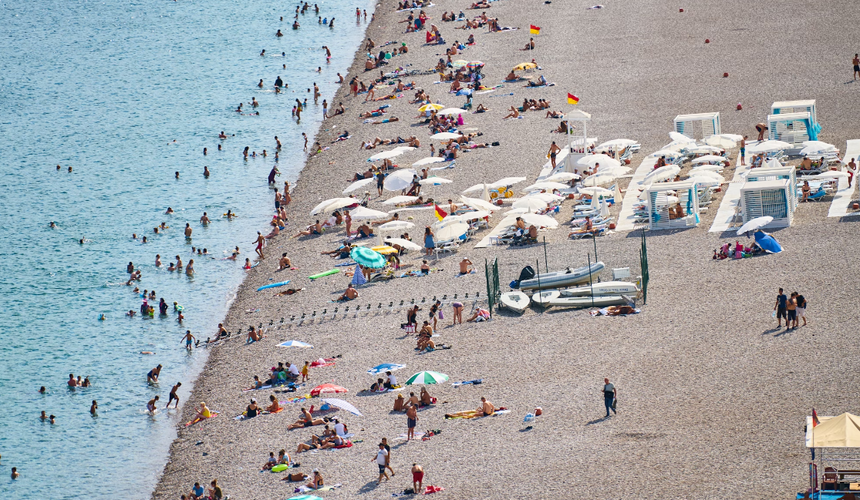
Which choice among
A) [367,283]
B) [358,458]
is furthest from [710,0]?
[358,458]

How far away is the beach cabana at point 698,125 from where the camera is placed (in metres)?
37.2

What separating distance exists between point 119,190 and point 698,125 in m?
23.4

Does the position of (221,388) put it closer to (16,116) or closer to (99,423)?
(99,423)

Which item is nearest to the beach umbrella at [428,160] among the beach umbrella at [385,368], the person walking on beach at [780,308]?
the beach umbrella at [385,368]

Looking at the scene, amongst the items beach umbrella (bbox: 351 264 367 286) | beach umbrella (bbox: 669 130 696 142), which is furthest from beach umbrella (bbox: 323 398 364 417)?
beach umbrella (bbox: 669 130 696 142)

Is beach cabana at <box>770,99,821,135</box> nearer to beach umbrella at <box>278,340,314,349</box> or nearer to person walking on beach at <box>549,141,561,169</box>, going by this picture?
person walking on beach at <box>549,141,561,169</box>

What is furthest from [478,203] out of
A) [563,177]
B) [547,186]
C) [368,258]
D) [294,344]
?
[294,344]

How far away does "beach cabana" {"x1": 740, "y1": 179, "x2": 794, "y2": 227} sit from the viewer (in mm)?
29641

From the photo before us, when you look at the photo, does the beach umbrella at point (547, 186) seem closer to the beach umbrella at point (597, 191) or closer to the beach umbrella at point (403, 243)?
the beach umbrella at point (597, 191)

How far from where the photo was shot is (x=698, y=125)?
123 feet

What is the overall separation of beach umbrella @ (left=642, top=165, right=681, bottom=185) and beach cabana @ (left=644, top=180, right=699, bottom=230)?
1246mm

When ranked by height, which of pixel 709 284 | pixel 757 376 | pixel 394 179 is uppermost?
pixel 394 179

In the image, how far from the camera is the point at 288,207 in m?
41.2

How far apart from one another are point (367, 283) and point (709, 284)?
9.57 meters
